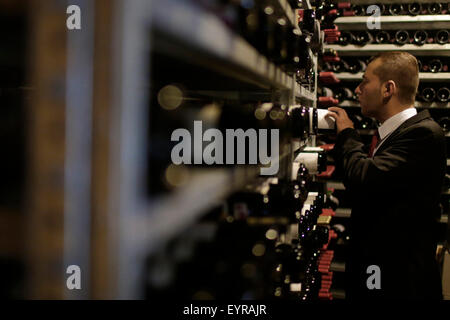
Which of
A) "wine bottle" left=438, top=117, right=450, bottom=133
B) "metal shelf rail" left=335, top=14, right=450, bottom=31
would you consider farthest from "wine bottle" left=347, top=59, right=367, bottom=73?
"wine bottle" left=438, top=117, right=450, bottom=133

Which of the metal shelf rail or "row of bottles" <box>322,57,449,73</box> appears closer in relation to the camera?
the metal shelf rail

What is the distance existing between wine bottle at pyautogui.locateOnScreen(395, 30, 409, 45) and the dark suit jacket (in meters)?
2.12

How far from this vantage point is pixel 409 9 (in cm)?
410

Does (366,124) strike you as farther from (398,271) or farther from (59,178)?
(59,178)

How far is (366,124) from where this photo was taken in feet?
14.0

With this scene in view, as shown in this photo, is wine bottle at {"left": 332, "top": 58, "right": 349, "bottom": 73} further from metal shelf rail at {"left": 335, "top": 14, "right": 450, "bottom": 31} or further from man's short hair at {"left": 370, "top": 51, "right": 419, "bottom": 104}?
man's short hair at {"left": 370, "top": 51, "right": 419, "bottom": 104}

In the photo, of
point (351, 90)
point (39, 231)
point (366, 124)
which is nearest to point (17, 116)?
point (39, 231)

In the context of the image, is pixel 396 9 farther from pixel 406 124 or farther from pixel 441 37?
pixel 406 124

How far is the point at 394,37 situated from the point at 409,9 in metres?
0.25

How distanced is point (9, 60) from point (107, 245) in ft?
1.12

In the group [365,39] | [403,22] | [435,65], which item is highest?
[403,22]

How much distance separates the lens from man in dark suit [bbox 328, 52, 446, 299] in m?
2.13

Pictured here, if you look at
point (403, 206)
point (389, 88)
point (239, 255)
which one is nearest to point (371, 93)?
point (389, 88)

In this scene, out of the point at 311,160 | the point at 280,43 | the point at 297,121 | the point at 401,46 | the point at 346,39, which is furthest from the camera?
the point at 346,39
